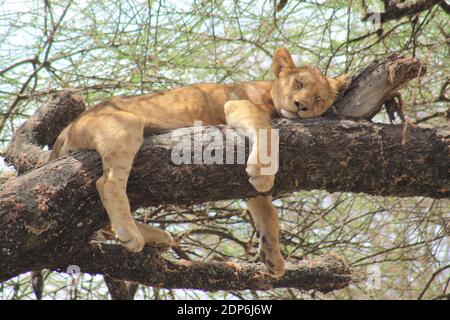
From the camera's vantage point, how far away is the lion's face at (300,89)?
171 inches

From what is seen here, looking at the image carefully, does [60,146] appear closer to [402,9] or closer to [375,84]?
[375,84]

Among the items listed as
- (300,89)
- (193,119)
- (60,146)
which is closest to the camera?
(60,146)

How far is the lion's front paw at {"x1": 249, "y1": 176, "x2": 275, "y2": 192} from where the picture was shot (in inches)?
140

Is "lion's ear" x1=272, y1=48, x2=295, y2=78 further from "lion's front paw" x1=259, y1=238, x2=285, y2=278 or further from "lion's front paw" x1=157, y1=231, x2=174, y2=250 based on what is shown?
"lion's front paw" x1=157, y1=231, x2=174, y2=250

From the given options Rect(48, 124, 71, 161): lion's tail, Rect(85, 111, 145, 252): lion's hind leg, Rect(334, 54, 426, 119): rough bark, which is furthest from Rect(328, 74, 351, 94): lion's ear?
Rect(48, 124, 71, 161): lion's tail

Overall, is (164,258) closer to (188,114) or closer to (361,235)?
(188,114)

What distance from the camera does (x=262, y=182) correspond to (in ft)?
11.7

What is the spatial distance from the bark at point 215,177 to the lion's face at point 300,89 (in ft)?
1.83

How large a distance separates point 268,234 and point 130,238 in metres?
1.14

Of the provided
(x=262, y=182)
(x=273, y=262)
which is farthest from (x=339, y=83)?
(x=273, y=262)

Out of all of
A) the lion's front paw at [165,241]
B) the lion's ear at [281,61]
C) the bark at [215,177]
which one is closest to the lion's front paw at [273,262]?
Answer: the lion's front paw at [165,241]

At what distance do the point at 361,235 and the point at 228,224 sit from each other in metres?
1.17

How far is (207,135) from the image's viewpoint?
3.69 meters
